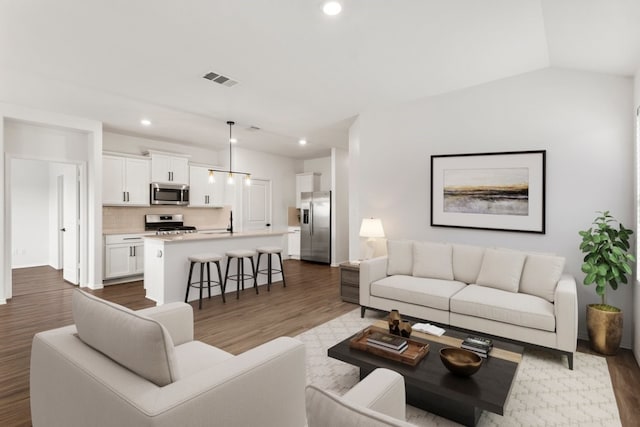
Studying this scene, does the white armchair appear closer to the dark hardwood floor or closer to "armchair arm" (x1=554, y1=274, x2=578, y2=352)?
the dark hardwood floor

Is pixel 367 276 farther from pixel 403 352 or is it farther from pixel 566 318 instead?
pixel 566 318

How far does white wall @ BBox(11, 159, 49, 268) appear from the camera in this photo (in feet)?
23.9

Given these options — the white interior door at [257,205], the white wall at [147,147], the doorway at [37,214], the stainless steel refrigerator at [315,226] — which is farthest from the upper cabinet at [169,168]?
the stainless steel refrigerator at [315,226]

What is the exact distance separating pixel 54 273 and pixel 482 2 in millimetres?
8290

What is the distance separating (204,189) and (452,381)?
21.6 feet

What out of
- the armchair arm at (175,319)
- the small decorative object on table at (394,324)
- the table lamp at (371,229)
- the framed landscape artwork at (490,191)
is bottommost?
the small decorative object on table at (394,324)

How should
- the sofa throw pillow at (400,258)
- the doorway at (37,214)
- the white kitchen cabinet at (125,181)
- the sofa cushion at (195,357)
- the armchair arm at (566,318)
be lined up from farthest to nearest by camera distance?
the doorway at (37,214)
the white kitchen cabinet at (125,181)
the sofa throw pillow at (400,258)
the armchair arm at (566,318)
the sofa cushion at (195,357)

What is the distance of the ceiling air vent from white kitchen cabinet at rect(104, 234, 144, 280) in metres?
3.58

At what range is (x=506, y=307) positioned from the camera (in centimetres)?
307

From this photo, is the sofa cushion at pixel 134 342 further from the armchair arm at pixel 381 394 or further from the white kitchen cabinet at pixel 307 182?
the white kitchen cabinet at pixel 307 182

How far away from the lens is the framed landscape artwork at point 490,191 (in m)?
3.86

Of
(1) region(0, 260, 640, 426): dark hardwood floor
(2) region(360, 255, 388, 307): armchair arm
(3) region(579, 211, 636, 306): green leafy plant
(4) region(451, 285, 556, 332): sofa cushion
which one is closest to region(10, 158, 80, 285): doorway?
(1) region(0, 260, 640, 426): dark hardwood floor

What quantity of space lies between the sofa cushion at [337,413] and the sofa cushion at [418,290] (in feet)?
9.41

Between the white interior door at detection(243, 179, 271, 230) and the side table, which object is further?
the white interior door at detection(243, 179, 271, 230)
